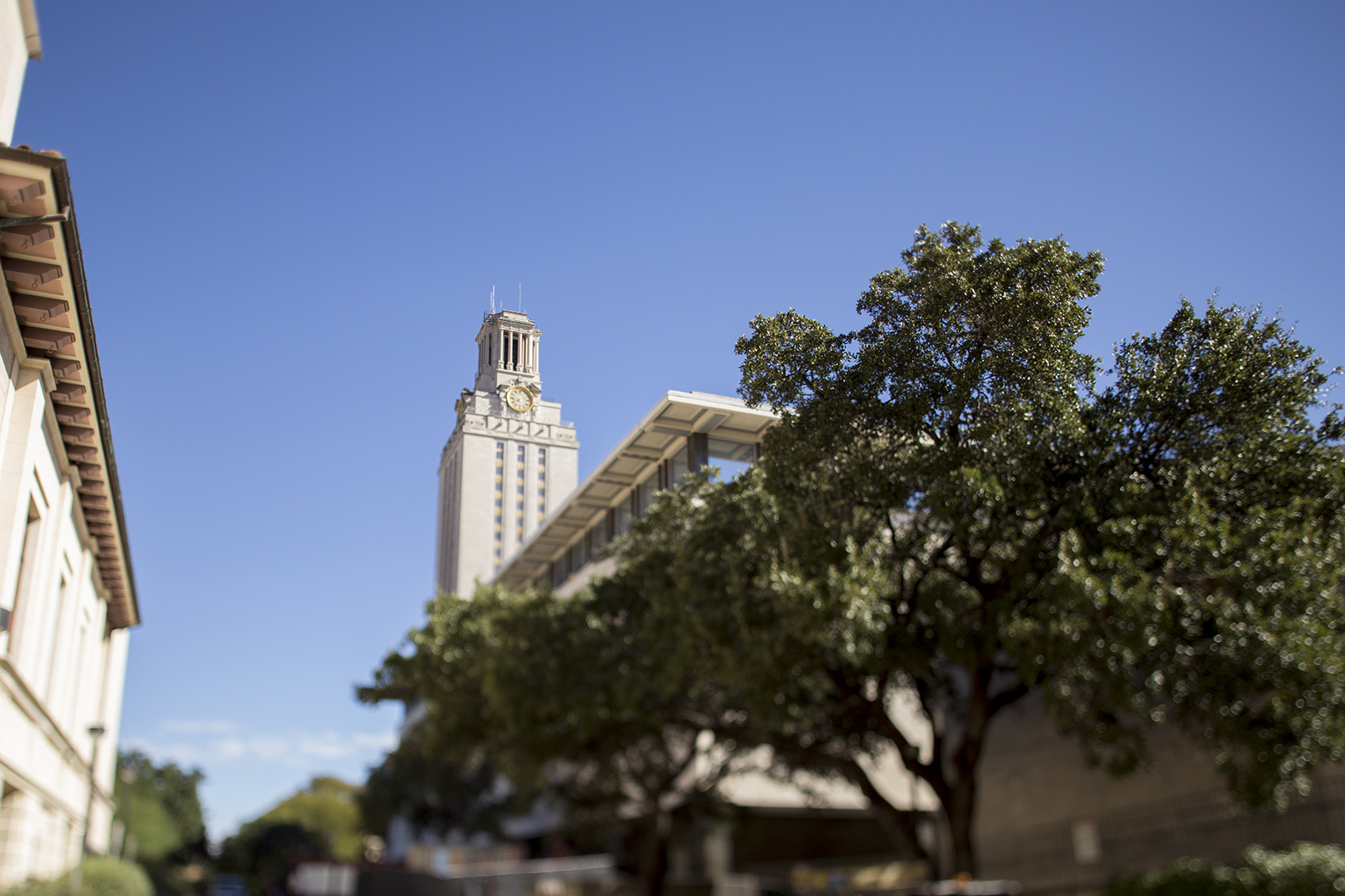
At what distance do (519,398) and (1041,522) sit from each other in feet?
213

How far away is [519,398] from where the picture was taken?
265ft

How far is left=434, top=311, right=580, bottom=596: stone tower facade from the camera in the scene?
79875 mm

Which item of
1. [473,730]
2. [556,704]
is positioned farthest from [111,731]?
[556,704]

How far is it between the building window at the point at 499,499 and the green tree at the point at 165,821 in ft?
109

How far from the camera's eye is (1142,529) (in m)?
16.5

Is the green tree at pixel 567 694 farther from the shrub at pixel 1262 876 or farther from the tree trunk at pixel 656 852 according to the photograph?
the shrub at pixel 1262 876

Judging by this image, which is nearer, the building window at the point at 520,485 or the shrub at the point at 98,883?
Result: the shrub at the point at 98,883

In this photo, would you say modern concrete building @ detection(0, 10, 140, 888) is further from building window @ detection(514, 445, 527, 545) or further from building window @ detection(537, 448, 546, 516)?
building window @ detection(514, 445, 527, 545)

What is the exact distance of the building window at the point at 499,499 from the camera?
86.9 metres

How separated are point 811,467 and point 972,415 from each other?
10.5ft

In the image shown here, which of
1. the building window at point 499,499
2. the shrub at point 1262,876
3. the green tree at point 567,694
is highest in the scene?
the building window at point 499,499

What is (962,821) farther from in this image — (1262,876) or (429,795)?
(429,795)

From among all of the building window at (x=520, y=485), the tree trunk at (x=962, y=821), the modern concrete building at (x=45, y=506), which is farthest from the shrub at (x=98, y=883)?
the building window at (x=520, y=485)

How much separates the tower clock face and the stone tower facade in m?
0.08
